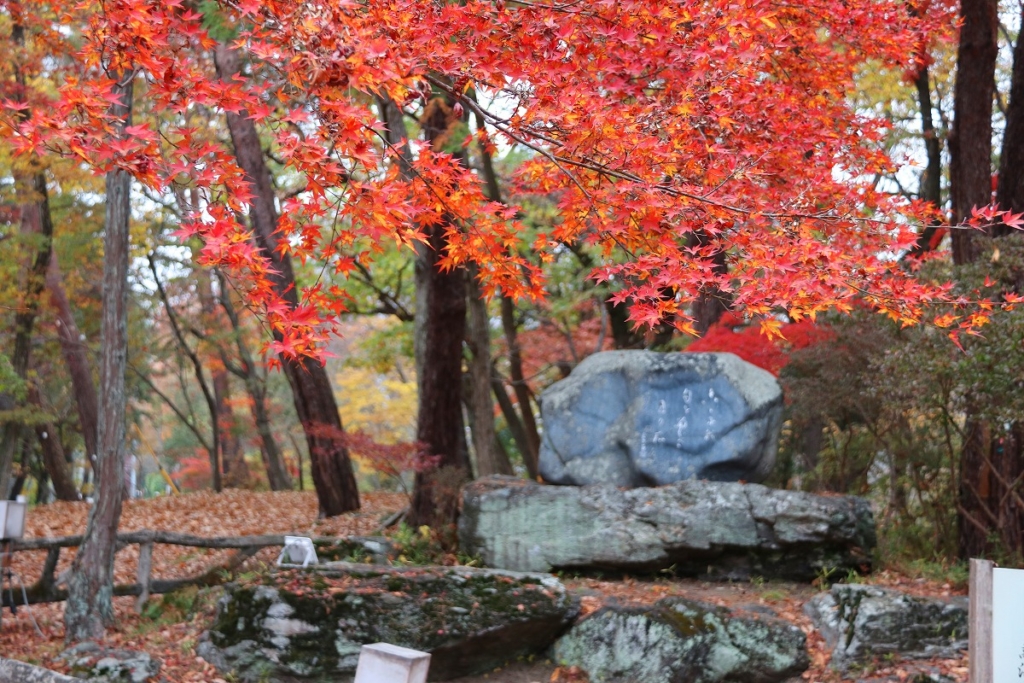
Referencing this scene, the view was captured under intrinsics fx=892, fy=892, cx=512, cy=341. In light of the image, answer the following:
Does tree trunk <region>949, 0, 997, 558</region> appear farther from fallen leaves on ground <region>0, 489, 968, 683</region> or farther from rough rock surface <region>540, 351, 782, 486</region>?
rough rock surface <region>540, 351, 782, 486</region>

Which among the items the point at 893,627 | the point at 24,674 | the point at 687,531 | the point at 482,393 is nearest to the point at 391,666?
the point at 24,674

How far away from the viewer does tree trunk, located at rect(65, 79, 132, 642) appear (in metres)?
8.18

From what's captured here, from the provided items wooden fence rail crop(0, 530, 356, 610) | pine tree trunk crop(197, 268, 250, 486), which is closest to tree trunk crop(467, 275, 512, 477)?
wooden fence rail crop(0, 530, 356, 610)

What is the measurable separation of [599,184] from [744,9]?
1.83 meters

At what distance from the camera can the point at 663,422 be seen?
9.43 metres

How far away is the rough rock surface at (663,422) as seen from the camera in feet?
30.3

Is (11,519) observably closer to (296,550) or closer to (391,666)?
(296,550)

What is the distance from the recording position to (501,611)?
7.45m

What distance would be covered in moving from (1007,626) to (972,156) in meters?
5.96

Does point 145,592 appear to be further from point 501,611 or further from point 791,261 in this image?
point 791,261

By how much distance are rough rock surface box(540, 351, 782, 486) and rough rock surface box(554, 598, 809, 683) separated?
207 centimetres

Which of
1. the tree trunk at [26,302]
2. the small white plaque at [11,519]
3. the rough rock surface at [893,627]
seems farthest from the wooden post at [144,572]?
the rough rock surface at [893,627]

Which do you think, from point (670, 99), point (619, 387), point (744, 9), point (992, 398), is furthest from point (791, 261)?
point (619, 387)

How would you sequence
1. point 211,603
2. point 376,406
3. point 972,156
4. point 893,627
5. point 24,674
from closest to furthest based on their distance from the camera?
1. point 24,674
2. point 893,627
3. point 972,156
4. point 211,603
5. point 376,406
